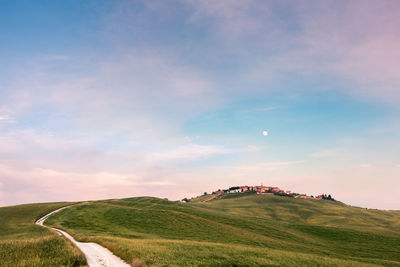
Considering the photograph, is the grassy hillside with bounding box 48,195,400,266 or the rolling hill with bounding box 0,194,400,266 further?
the grassy hillside with bounding box 48,195,400,266

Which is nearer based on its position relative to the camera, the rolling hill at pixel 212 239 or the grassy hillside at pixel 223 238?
the rolling hill at pixel 212 239

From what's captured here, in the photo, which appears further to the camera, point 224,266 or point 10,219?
point 10,219

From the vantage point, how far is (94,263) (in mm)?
20781

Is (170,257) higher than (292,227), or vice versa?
(170,257)

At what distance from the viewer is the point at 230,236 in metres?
54.5

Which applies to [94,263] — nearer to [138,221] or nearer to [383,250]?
[138,221]

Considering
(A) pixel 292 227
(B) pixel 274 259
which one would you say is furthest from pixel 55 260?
(A) pixel 292 227

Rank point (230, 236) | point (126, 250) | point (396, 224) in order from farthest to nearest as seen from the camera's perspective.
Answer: point (396, 224)
point (230, 236)
point (126, 250)

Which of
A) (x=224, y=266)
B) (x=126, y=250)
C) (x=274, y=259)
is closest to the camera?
(x=224, y=266)

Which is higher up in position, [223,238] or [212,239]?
[212,239]

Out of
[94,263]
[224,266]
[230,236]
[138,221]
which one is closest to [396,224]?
[230,236]

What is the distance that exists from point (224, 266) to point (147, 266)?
24.1ft

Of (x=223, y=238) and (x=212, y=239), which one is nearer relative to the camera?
(x=212, y=239)

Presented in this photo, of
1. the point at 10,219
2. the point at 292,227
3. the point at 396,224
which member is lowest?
the point at 396,224
